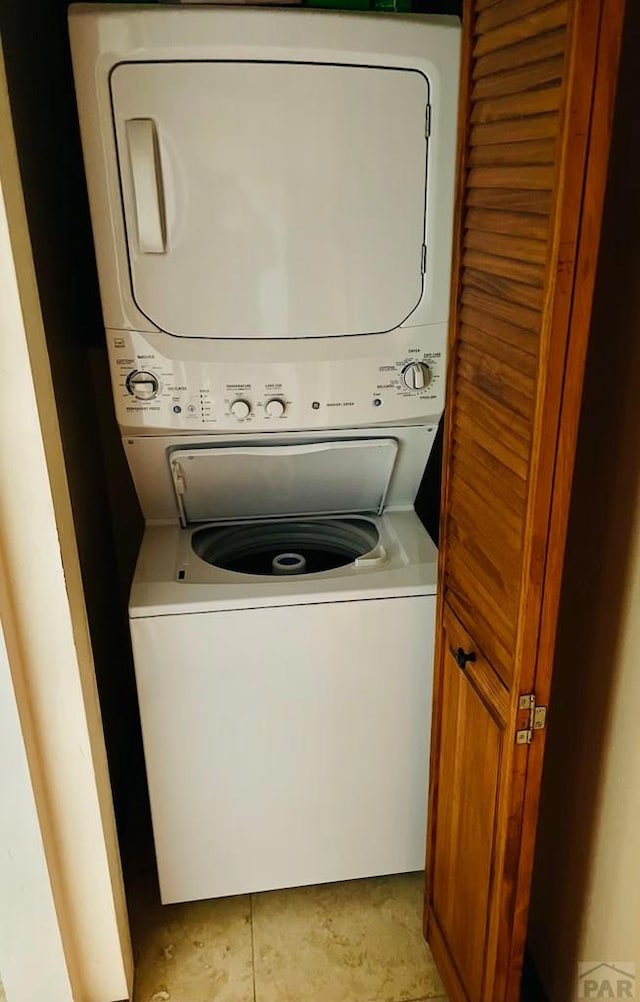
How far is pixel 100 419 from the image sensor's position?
196 cm

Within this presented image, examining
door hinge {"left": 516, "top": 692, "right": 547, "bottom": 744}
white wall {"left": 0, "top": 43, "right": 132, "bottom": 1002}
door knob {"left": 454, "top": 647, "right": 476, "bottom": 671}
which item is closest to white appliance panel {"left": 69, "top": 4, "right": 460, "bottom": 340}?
white wall {"left": 0, "top": 43, "right": 132, "bottom": 1002}

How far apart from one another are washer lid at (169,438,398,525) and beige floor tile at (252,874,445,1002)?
0.85m

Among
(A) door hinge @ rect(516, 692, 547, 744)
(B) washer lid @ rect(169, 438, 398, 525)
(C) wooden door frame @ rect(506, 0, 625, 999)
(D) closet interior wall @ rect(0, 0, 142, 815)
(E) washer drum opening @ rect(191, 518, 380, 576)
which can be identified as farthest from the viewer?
(E) washer drum opening @ rect(191, 518, 380, 576)

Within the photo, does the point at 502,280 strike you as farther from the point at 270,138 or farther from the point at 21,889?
the point at 21,889

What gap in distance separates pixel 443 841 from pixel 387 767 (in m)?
0.19

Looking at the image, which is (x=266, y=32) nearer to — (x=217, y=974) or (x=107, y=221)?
(x=107, y=221)

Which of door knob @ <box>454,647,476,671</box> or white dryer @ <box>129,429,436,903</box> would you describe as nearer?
door knob @ <box>454,647,476,671</box>

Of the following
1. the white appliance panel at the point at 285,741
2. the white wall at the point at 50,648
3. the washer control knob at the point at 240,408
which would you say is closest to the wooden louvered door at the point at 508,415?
the white appliance panel at the point at 285,741

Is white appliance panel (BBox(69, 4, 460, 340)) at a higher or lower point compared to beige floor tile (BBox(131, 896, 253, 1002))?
higher

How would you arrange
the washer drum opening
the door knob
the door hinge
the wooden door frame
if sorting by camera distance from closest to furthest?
the wooden door frame → the door hinge → the door knob → the washer drum opening

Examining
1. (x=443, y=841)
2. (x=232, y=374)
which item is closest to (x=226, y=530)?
(x=232, y=374)

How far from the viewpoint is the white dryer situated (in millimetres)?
1476

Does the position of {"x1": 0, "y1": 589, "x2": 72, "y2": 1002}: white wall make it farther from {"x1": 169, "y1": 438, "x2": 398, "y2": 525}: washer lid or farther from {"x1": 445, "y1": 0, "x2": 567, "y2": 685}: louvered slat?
{"x1": 445, "y1": 0, "x2": 567, "y2": 685}: louvered slat

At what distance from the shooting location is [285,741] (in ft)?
5.14
